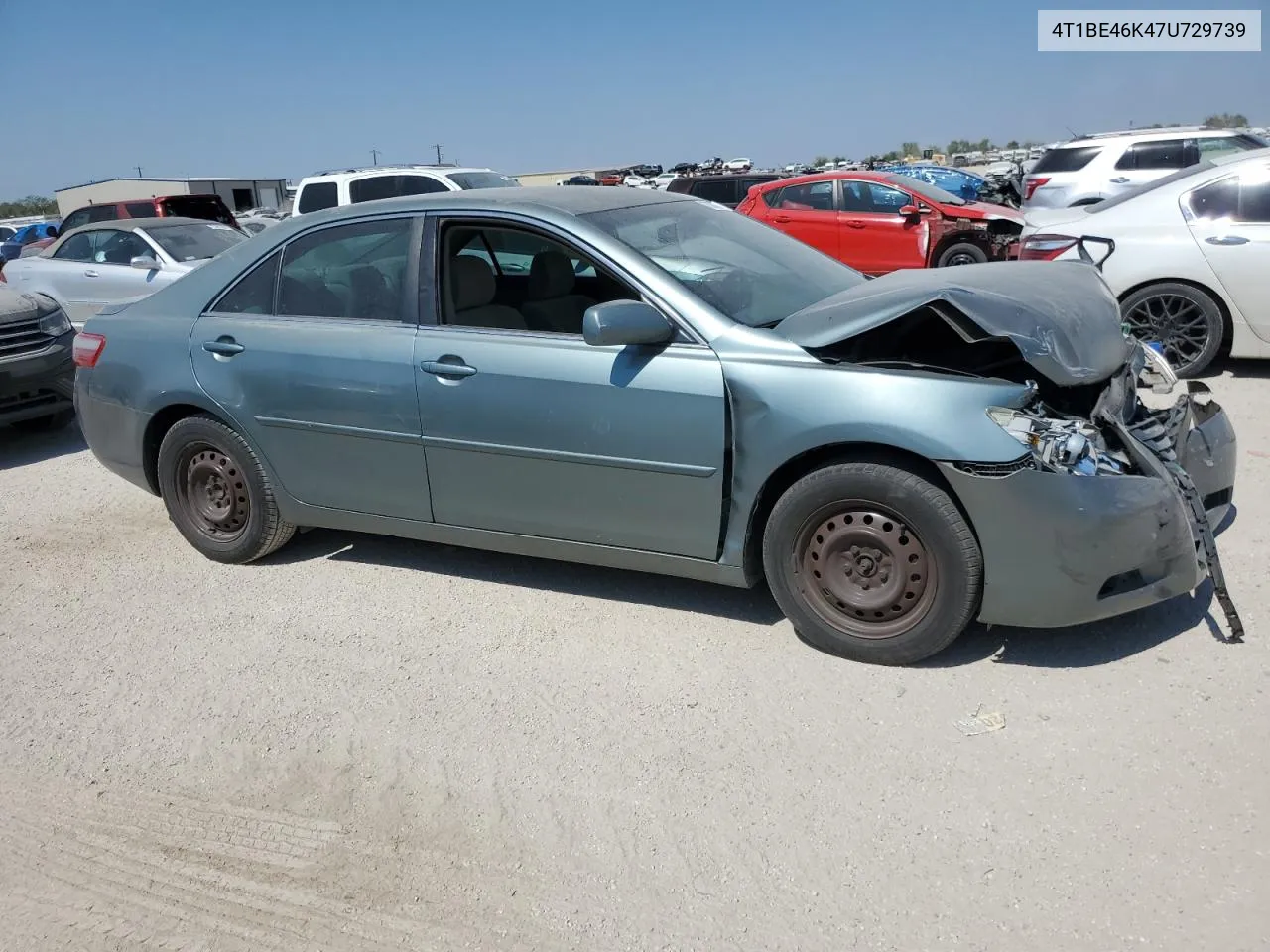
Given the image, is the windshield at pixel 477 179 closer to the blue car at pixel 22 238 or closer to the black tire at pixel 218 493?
the black tire at pixel 218 493

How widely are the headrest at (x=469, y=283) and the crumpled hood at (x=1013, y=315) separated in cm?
132

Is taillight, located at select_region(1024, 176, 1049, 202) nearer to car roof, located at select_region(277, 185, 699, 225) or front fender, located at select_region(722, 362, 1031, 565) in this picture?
car roof, located at select_region(277, 185, 699, 225)

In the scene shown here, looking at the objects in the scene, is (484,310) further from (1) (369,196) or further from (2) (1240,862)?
(1) (369,196)

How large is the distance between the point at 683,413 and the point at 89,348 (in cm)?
334

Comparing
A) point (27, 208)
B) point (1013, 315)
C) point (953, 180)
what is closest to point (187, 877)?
point (1013, 315)

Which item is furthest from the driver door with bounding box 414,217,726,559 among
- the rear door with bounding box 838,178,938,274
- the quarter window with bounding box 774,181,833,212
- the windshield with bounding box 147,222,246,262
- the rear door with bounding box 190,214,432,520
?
the quarter window with bounding box 774,181,833,212

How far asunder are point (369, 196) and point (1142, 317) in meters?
9.60

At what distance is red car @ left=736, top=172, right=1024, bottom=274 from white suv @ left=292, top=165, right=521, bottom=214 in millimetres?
3566

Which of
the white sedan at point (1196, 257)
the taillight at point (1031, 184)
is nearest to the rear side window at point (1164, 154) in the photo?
the taillight at point (1031, 184)

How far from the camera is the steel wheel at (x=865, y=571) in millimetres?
3455

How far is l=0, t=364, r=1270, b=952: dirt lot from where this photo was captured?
2.57 metres

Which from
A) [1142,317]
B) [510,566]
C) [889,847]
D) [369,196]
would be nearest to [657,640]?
[510,566]

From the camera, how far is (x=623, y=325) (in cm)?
360

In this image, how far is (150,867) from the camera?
291 cm
